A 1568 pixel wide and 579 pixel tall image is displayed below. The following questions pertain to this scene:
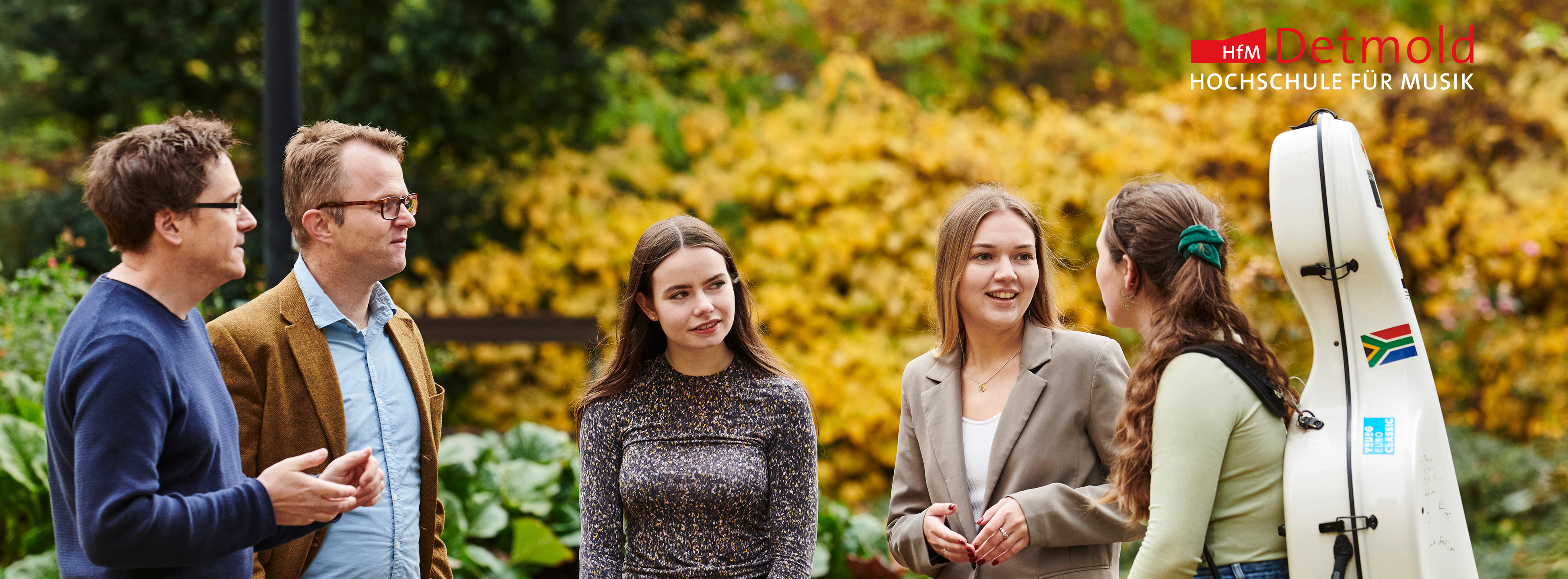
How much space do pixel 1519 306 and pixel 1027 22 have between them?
3.50 meters

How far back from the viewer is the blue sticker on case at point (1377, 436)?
1826 millimetres

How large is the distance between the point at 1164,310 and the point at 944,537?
687 mm

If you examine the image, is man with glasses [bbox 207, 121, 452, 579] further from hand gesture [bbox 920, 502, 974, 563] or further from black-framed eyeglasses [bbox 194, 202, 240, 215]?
hand gesture [bbox 920, 502, 974, 563]

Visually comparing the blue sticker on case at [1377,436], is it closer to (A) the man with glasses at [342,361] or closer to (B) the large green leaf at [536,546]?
(A) the man with glasses at [342,361]

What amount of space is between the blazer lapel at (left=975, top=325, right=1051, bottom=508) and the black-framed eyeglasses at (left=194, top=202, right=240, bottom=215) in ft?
5.39

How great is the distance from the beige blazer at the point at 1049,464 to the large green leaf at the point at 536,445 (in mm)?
2114

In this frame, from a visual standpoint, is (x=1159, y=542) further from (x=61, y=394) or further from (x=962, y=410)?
(x=61, y=394)

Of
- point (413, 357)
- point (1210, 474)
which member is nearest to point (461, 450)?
point (413, 357)

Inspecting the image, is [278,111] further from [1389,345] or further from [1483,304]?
[1483,304]

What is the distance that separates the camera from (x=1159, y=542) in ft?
6.29

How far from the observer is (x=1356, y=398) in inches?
74.7

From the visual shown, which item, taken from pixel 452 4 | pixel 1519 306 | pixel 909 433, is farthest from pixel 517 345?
pixel 1519 306

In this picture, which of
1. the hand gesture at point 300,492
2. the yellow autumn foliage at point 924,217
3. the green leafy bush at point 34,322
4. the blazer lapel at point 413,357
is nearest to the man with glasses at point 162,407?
the hand gesture at point 300,492

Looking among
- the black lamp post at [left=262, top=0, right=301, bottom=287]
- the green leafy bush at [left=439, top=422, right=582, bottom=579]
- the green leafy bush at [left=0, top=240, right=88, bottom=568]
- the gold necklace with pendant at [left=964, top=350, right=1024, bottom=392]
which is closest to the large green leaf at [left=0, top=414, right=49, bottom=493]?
the green leafy bush at [left=0, top=240, right=88, bottom=568]
